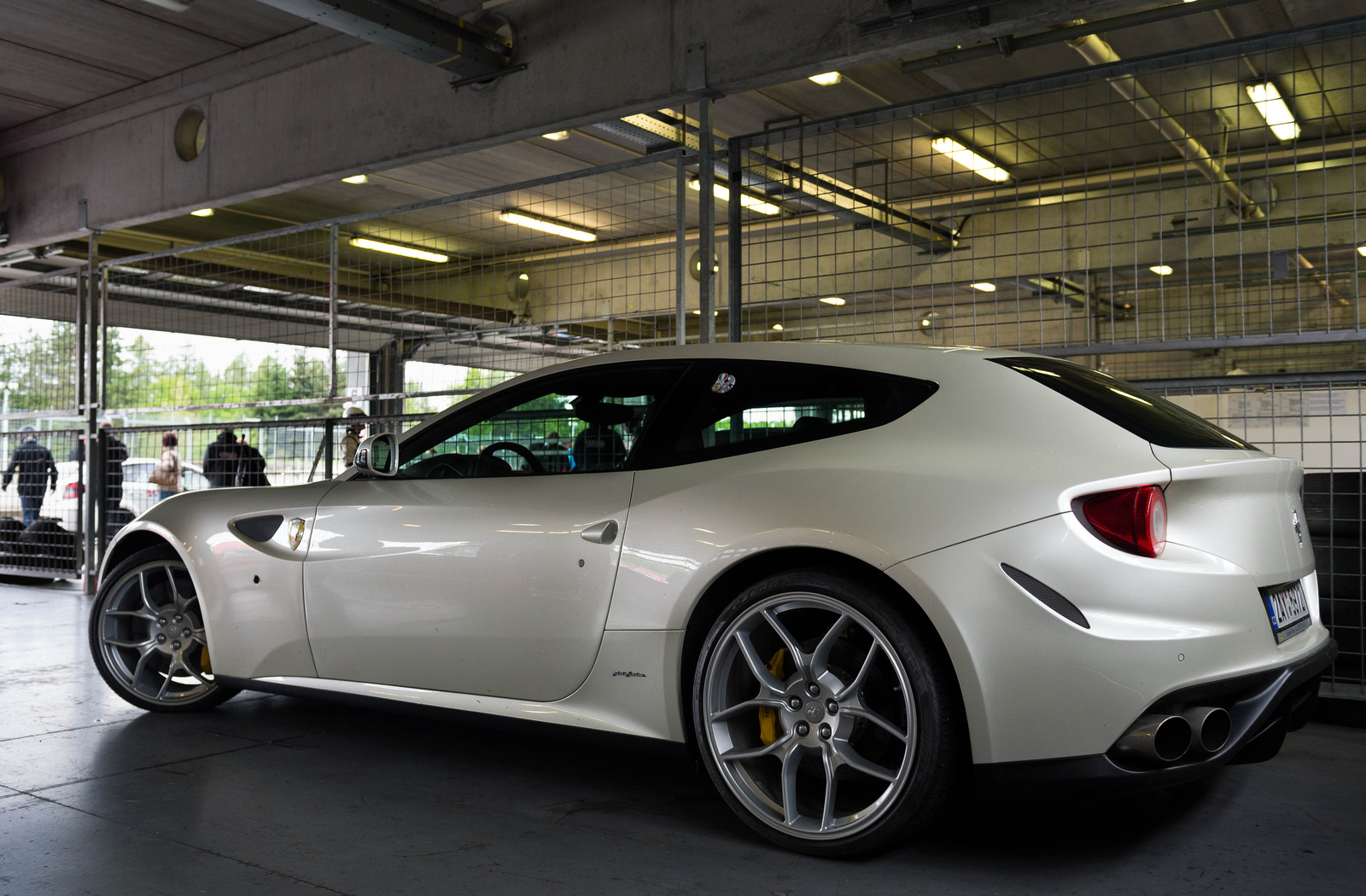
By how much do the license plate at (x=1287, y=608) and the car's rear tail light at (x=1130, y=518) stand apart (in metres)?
0.34

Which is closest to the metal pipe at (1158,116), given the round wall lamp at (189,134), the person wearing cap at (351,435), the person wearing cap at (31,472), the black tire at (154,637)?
the black tire at (154,637)

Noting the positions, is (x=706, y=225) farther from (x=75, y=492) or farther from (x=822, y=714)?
(x=75, y=492)

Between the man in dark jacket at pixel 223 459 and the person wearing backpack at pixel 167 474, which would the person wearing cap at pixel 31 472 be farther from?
the man in dark jacket at pixel 223 459

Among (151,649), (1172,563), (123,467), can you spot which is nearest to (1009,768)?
(1172,563)

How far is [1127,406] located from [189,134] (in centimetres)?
794

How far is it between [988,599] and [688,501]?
2.77ft

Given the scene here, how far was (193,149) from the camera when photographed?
826cm

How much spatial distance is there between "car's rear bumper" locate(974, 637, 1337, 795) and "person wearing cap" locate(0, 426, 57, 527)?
981 cm

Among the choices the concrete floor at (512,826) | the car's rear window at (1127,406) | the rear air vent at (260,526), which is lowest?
the concrete floor at (512,826)

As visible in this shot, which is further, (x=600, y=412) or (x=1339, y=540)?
(x=1339, y=540)

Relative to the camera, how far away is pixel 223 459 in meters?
8.37

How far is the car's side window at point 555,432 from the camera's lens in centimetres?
313

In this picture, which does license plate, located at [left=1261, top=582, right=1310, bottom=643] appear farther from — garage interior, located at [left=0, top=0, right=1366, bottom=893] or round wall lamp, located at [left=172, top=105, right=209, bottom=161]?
round wall lamp, located at [left=172, top=105, right=209, bottom=161]

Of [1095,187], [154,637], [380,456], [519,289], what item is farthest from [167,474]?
[1095,187]
